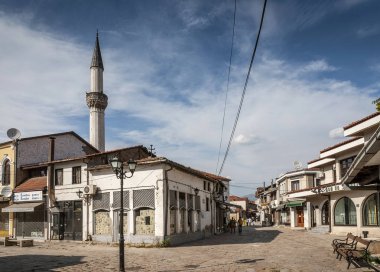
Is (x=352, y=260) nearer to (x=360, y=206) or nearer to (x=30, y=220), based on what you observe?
(x=360, y=206)

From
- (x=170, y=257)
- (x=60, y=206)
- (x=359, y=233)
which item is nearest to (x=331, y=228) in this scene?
(x=359, y=233)

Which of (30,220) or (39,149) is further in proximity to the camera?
(39,149)

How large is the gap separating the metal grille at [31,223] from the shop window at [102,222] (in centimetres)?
565

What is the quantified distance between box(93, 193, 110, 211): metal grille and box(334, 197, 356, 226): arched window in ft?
56.7

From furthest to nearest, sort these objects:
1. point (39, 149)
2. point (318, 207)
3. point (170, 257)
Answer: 1. point (318, 207)
2. point (39, 149)
3. point (170, 257)

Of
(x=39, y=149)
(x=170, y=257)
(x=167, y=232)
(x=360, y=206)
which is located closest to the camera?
(x=170, y=257)

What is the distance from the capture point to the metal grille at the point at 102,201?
82.8 feet

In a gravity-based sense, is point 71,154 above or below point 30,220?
above

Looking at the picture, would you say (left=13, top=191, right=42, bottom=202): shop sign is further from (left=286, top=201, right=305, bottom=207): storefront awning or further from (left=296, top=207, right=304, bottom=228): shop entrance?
(left=296, top=207, right=304, bottom=228): shop entrance

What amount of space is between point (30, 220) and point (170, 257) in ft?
53.9

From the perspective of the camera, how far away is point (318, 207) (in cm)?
3566

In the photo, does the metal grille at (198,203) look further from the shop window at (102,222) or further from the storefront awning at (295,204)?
the storefront awning at (295,204)

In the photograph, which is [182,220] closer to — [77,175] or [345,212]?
[77,175]

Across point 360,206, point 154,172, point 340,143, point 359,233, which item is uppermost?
point 340,143
